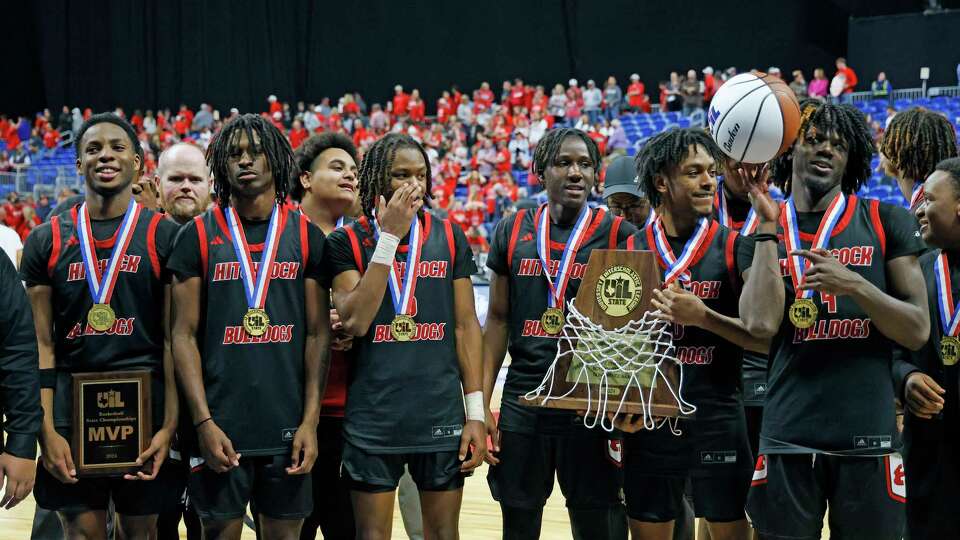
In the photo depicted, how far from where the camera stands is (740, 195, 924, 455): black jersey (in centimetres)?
349

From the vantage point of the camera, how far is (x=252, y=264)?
12.5 feet

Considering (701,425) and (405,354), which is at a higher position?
(405,354)

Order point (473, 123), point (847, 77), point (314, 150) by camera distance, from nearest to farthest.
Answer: point (314, 150) < point (847, 77) < point (473, 123)

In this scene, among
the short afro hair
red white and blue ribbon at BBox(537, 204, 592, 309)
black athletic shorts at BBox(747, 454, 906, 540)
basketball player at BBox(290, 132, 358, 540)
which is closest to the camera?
black athletic shorts at BBox(747, 454, 906, 540)

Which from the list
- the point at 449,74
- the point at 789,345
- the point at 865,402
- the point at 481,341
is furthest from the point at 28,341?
the point at 449,74

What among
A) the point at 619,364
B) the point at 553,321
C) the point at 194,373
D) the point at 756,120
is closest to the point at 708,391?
the point at 619,364

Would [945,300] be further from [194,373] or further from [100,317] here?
[100,317]

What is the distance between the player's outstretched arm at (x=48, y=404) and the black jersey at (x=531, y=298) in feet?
5.43

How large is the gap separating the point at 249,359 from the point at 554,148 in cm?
150

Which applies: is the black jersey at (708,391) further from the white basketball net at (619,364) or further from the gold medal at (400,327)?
the gold medal at (400,327)

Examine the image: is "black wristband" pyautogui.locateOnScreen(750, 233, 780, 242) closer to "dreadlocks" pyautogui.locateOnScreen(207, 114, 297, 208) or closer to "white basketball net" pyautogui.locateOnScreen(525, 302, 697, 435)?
"white basketball net" pyautogui.locateOnScreen(525, 302, 697, 435)

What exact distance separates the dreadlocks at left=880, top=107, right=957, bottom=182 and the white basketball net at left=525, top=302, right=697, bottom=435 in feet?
4.82

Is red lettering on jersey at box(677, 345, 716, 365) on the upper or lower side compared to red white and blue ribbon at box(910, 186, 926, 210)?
lower

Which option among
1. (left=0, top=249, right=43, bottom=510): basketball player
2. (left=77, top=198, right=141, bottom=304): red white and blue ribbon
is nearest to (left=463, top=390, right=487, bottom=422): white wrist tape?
(left=77, top=198, right=141, bottom=304): red white and blue ribbon
